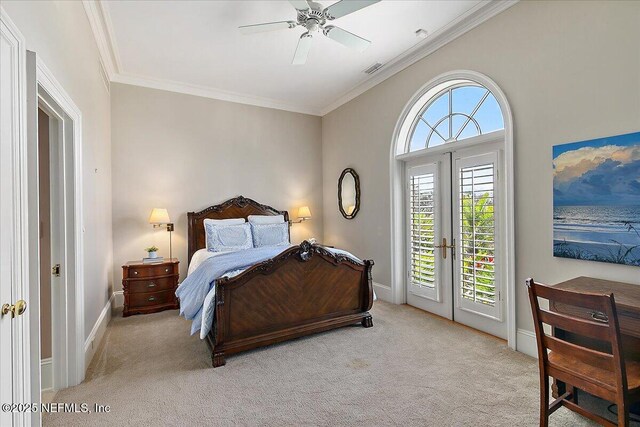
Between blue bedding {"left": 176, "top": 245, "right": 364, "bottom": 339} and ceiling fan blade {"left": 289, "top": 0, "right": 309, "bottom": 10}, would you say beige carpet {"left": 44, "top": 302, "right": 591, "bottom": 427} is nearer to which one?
blue bedding {"left": 176, "top": 245, "right": 364, "bottom": 339}

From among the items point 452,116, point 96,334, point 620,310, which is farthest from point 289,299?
point 452,116

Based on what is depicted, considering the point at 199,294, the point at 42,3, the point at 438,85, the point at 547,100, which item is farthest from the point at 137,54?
the point at 547,100

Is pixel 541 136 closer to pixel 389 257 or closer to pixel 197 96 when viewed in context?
pixel 389 257

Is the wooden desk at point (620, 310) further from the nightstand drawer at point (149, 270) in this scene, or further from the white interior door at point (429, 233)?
the nightstand drawer at point (149, 270)

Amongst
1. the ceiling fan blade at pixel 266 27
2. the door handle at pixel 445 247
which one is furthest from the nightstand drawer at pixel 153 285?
the door handle at pixel 445 247

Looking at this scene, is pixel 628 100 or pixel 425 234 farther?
pixel 425 234

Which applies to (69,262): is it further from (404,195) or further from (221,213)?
(404,195)

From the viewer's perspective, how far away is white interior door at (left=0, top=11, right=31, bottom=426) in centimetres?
127

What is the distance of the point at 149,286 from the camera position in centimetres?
413

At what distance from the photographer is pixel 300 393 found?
2.28 meters

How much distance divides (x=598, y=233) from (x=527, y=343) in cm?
116

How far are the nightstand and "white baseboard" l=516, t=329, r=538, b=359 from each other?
421cm

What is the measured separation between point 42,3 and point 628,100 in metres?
3.97

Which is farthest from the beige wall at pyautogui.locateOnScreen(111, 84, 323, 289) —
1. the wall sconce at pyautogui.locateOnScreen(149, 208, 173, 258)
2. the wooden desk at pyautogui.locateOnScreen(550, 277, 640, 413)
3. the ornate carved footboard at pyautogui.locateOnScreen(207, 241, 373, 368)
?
the wooden desk at pyautogui.locateOnScreen(550, 277, 640, 413)
